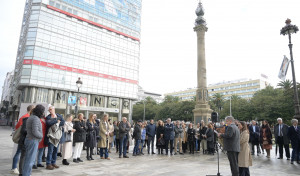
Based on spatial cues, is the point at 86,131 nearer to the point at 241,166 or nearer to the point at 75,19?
the point at 241,166

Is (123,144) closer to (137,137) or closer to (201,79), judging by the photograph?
(137,137)

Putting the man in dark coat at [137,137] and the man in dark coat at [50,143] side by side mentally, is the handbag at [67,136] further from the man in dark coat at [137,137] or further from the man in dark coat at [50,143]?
the man in dark coat at [137,137]

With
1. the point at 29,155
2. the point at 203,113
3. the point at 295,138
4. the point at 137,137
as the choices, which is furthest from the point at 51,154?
the point at 203,113

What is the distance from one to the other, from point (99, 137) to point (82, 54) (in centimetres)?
3674

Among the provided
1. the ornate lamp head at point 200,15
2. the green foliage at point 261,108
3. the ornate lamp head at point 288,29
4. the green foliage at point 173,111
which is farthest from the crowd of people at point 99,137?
the green foliage at point 173,111

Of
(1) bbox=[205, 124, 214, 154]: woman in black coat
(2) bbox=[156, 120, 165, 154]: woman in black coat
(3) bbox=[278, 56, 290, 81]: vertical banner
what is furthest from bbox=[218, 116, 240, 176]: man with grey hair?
(3) bbox=[278, 56, 290, 81]: vertical banner

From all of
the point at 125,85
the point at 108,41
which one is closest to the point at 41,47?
the point at 108,41

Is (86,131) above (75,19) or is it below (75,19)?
below

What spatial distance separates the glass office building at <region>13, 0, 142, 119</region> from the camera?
36.5m

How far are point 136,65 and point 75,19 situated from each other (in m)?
18.7

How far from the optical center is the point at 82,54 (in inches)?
1670

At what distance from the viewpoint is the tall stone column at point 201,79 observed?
2278cm

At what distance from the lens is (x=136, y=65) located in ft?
172

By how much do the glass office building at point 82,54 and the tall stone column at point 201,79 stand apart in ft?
86.8
